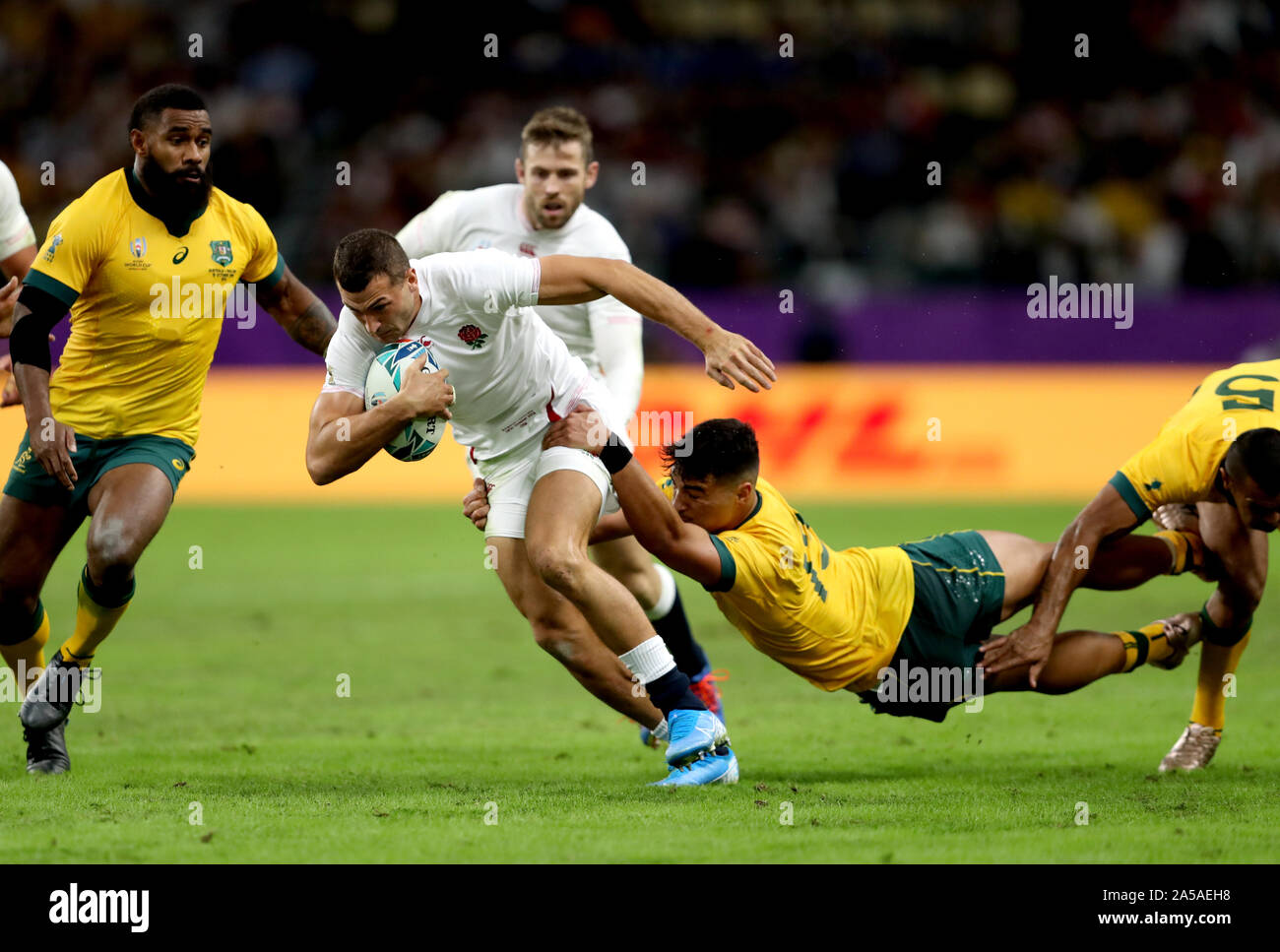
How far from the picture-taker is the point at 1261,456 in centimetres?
600

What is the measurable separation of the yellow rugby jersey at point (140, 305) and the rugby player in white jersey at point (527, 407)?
93 cm

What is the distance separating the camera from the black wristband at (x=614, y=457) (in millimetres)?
6113

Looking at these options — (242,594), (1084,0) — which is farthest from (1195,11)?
(242,594)

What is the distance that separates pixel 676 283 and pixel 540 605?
1170 cm

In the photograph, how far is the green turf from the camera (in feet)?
16.9

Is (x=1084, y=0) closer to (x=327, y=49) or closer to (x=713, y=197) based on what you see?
(x=713, y=197)

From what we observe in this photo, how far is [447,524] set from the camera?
1548 centimetres

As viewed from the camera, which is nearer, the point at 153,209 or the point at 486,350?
the point at 486,350

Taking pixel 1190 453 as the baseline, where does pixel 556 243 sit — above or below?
above

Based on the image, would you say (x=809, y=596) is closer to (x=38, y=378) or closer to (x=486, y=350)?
(x=486, y=350)

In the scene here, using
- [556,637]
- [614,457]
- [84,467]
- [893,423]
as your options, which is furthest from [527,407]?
[893,423]

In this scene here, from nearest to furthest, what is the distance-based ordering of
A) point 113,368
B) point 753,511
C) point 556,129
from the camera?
1. point 753,511
2. point 113,368
3. point 556,129

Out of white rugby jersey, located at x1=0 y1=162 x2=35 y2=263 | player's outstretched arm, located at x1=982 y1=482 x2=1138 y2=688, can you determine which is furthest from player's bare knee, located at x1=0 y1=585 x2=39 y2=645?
player's outstretched arm, located at x1=982 y1=482 x2=1138 y2=688

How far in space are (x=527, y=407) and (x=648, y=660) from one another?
1170mm
